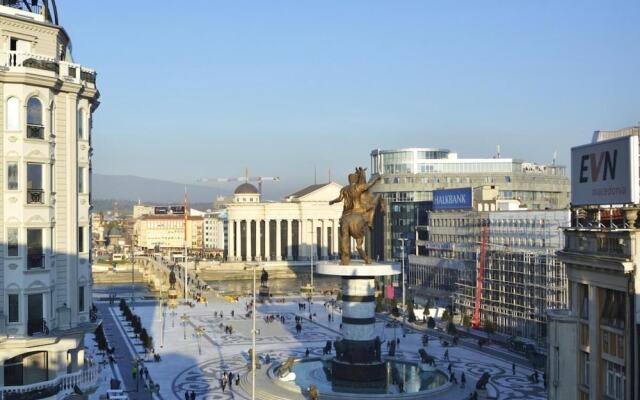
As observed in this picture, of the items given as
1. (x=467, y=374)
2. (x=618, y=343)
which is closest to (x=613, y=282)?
(x=618, y=343)

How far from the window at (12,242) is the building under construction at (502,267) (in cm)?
5807

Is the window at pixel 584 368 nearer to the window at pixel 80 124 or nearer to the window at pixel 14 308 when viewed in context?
the window at pixel 14 308

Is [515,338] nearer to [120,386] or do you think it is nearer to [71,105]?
[120,386]

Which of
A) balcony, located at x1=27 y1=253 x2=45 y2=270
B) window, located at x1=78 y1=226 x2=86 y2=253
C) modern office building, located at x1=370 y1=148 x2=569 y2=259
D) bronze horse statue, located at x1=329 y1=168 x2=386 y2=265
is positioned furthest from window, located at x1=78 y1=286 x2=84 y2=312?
modern office building, located at x1=370 y1=148 x2=569 y2=259

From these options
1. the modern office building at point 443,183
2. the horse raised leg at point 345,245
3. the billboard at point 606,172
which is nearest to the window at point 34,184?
the billboard at point 606,172

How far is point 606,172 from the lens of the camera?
31.4 metres

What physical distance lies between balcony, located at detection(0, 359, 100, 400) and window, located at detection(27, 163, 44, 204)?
770 centimetres

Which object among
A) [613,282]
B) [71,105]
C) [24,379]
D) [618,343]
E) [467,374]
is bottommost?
[467,374]

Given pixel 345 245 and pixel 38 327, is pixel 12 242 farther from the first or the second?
pixel 345 245

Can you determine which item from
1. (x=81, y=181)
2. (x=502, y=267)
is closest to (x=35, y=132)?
(x=81, y=181)

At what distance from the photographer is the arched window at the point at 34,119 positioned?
34.2 meters

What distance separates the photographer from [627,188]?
2969 cm

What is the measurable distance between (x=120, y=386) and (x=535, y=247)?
46.7 metres

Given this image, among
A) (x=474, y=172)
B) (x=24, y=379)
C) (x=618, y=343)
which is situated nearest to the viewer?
(x=618, y=343)
